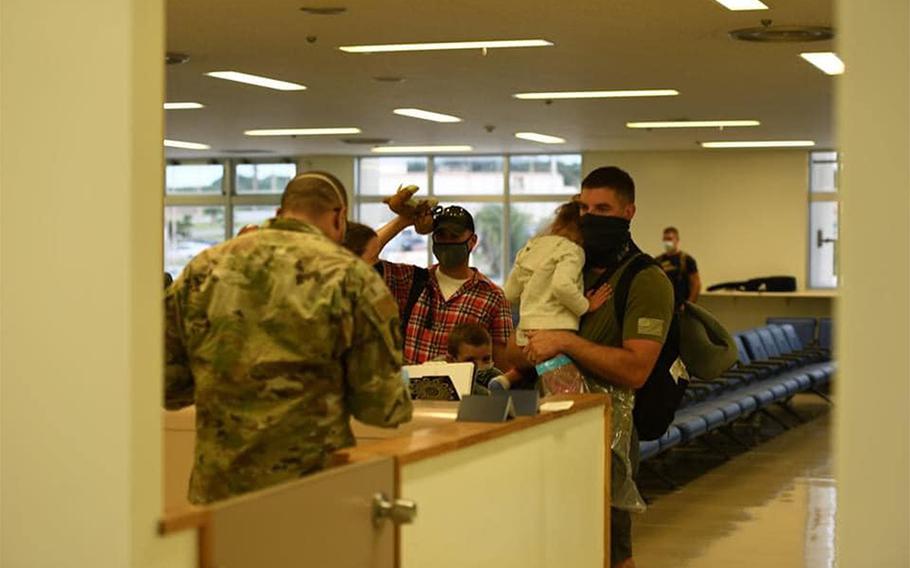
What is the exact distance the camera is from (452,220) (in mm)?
5953

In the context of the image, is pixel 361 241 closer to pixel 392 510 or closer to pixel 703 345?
pixel 703 345

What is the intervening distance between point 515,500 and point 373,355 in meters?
1.18

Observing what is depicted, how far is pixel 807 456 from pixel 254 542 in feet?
33.3

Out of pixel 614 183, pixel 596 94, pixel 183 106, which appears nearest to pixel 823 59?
pixel 596 94

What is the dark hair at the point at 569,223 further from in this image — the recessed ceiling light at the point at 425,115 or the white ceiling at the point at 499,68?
the recessed ceiling light at the point at 425,115

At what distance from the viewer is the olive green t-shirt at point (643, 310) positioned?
4.99m

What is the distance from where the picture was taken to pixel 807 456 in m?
12.5

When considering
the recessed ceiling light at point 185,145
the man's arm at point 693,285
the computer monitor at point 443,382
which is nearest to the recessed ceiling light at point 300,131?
the recessed ceiling light at point 185,145

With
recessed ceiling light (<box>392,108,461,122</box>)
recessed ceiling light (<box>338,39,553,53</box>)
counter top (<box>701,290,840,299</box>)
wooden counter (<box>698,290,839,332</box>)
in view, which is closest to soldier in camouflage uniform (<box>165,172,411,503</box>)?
recessed ceiling light (<box>338,39,553,53</box>)

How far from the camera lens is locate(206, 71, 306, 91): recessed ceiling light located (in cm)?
1338

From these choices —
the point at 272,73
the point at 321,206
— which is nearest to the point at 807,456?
the point at 272,73

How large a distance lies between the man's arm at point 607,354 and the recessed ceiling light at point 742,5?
4.99m

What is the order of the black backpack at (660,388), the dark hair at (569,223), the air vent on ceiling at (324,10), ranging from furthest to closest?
the air vent on ceiling at (324,10) < the dark hair at (569,223) < the black backpack at (660,388)

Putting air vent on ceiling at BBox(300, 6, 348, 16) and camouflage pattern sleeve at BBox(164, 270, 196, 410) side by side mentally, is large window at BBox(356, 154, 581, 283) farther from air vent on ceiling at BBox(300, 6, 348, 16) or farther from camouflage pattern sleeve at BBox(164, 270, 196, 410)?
camouflage pattern sleeve at BBox(164, 270, 196, 410)
